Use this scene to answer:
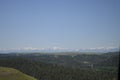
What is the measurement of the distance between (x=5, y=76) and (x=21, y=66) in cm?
7370

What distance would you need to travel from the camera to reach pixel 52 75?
14188 centimetres

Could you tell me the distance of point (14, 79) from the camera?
9388cm

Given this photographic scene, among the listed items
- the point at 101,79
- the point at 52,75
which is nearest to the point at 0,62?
the point at 52,75

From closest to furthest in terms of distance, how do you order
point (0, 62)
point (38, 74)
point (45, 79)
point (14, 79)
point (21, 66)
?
point (14, 79) → point (45, 79) → point (38, 74) → point (21, 66) → point (0, 62)

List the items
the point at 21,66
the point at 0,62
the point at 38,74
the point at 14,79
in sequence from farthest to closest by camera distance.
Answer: the point at 0,62 → the point at 21,66 → the point at 38,74 → the point at 14,79

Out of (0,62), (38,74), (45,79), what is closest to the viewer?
(45,79)

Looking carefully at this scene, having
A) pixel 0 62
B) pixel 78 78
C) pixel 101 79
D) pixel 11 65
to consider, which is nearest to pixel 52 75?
pixel 78 78

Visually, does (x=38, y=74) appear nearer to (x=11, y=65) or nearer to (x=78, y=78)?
(x=78, y=78)

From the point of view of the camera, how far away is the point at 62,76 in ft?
462

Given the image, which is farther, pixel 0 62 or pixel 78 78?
pixel 0 62

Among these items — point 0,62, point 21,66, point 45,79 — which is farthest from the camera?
point 0,62

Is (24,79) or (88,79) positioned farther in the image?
(88,79)

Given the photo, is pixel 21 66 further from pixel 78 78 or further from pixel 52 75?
pixel 78 78

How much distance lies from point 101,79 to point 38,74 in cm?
3894
